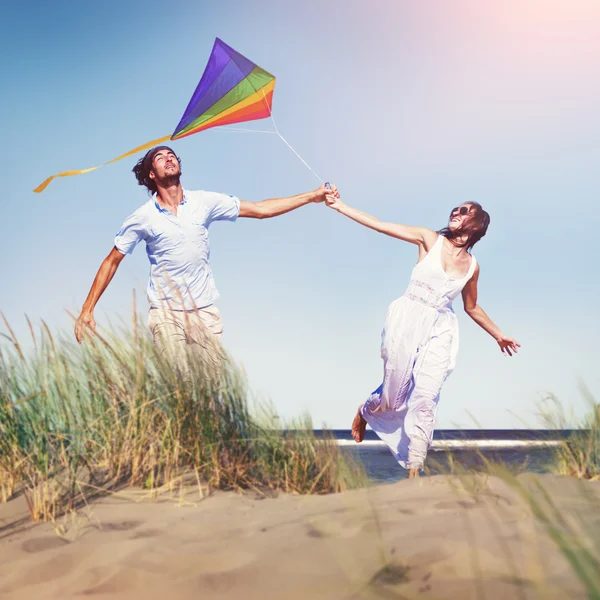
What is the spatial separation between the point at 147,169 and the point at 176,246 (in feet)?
2.44

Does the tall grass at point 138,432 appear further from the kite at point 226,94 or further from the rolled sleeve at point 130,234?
the kite at point 226,94

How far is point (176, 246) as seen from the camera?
5.38 m

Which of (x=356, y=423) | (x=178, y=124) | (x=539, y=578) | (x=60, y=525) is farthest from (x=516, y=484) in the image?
(x=178, y=124)

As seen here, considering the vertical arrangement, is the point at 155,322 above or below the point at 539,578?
above

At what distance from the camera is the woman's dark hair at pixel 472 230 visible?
18.6ft

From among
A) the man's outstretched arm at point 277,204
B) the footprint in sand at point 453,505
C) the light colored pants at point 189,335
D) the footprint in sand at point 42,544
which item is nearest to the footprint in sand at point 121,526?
the footprint in sand at point 42,544

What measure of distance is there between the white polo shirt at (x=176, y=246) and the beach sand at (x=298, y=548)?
1.96m

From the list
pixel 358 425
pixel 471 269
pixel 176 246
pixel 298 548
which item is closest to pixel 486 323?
pixel 471 269

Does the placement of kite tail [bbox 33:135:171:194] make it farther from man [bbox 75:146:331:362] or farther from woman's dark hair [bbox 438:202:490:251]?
woman's dark hair [bbox 438:202:490:251]

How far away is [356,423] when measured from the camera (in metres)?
6.41

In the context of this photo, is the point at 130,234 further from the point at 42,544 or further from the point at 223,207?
the point at 42,544

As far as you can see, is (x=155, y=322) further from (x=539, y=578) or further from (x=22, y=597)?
(x=539, y=578)

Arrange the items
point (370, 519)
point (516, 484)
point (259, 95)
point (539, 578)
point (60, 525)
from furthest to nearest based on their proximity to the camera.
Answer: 1. point (259, 95)
2. point (60, 525)
3. point (370, 519)
4. point (539, 578)
5. point (516, 484)

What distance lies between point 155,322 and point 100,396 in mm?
1235
